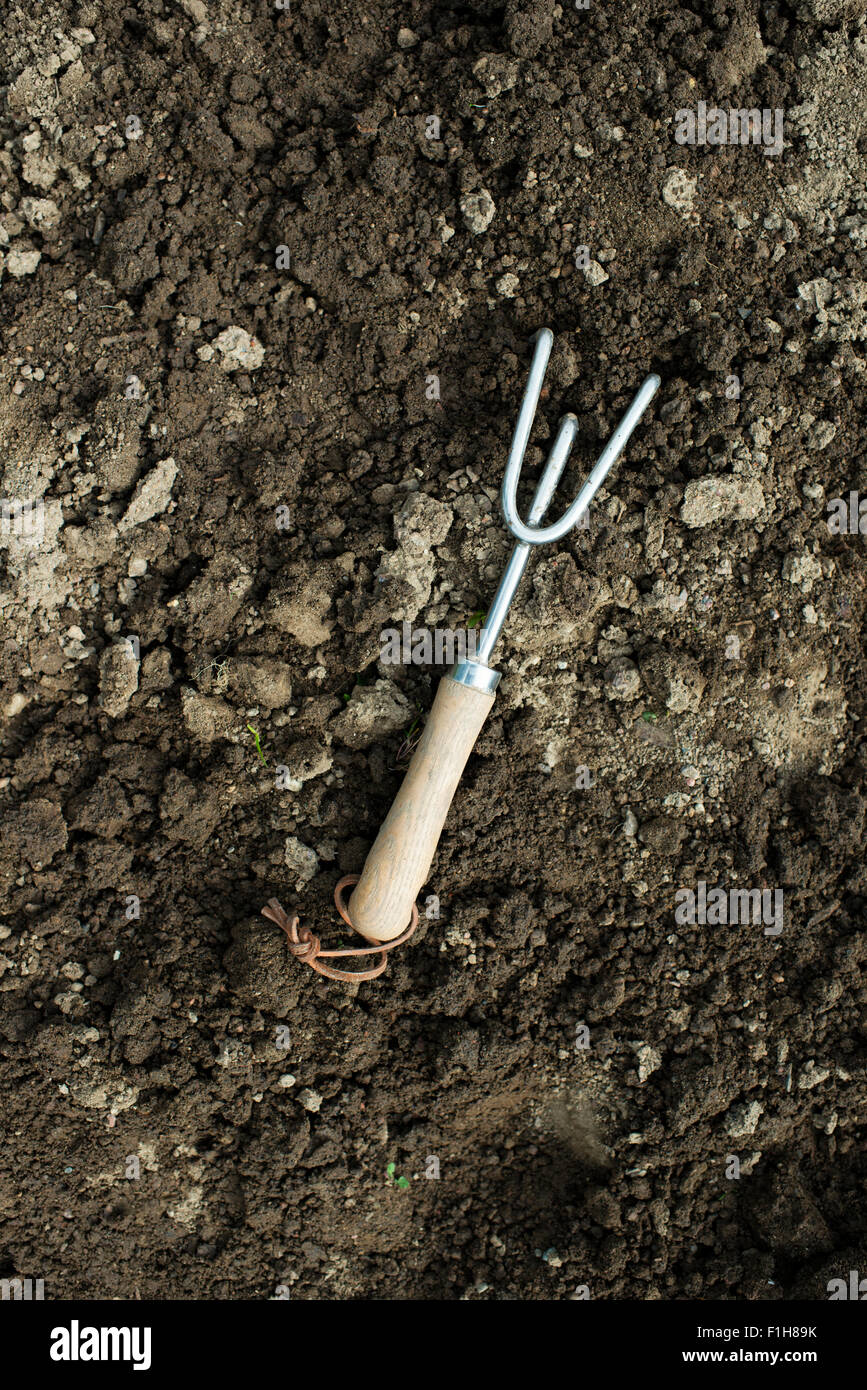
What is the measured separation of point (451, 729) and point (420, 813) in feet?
0.66

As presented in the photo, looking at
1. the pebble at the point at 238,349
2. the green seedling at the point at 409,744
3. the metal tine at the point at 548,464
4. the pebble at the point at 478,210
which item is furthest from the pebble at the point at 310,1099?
the pebble at the point at 478,210

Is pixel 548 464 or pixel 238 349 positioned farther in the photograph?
pixel 238 349

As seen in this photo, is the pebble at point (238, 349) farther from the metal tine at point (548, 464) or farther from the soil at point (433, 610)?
the metal tine at point (548, 464)

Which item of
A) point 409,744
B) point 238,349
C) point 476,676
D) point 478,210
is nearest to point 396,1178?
point 409,744

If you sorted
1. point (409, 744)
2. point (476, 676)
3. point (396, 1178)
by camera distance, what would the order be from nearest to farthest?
1. point (476, 676)
2. point (409, 744)
3. point (396, 1178)

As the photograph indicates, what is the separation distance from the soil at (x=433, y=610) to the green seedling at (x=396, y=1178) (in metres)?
0.02

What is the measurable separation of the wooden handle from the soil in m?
0.14

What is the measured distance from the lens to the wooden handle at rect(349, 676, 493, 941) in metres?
1.99

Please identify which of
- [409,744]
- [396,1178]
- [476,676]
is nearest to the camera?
[476,676]

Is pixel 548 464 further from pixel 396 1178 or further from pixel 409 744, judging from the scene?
pixel 396 1178

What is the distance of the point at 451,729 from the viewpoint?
78.3 inches

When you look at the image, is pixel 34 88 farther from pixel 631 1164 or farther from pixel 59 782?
pixel 631 1164

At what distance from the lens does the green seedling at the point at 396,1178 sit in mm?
2252

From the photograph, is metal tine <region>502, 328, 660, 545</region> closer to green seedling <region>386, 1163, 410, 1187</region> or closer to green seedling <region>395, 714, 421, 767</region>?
green seedling <region>395, 714, 421, 767</region>
